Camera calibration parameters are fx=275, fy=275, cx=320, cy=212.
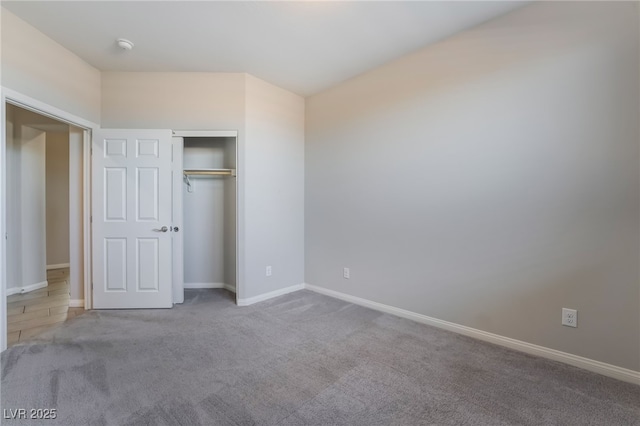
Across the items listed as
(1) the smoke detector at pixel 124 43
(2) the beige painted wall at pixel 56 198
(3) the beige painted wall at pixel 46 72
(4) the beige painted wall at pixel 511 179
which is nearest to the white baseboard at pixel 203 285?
(4) the beige painted wall at pixel 511 179

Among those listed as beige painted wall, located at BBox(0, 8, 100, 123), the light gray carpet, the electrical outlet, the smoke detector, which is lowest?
the light gray carpet

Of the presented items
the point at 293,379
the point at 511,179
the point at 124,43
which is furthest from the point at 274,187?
the point at 511,179

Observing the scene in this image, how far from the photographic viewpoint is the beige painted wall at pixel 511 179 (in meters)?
1.86

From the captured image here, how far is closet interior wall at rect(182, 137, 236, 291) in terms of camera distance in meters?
3.93

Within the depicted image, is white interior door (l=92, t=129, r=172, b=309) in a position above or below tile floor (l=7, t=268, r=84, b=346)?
above

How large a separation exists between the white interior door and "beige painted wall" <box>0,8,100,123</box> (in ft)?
1.21

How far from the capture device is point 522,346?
2.22 m

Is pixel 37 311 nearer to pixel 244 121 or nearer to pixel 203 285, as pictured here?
pixel 203 285

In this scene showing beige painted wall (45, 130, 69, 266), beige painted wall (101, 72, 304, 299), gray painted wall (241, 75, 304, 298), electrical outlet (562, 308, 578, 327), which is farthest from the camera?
beige painted wall (45, 130, 69, 266)

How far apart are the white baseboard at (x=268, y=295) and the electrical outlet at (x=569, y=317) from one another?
110 inches

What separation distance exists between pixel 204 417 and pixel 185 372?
20.5 inches

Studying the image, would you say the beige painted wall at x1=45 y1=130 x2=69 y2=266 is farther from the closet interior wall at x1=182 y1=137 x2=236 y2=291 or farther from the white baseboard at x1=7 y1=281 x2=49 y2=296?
the closet interior wall at x1=182 y1=137 x2=236 y2=291

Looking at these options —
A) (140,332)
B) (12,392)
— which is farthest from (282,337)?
(12,392)

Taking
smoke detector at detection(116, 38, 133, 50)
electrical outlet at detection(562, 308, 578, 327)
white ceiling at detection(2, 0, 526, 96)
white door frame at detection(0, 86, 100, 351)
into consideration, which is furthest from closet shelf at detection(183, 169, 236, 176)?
electrical outlet at detection(562, 308, 578, 327)
